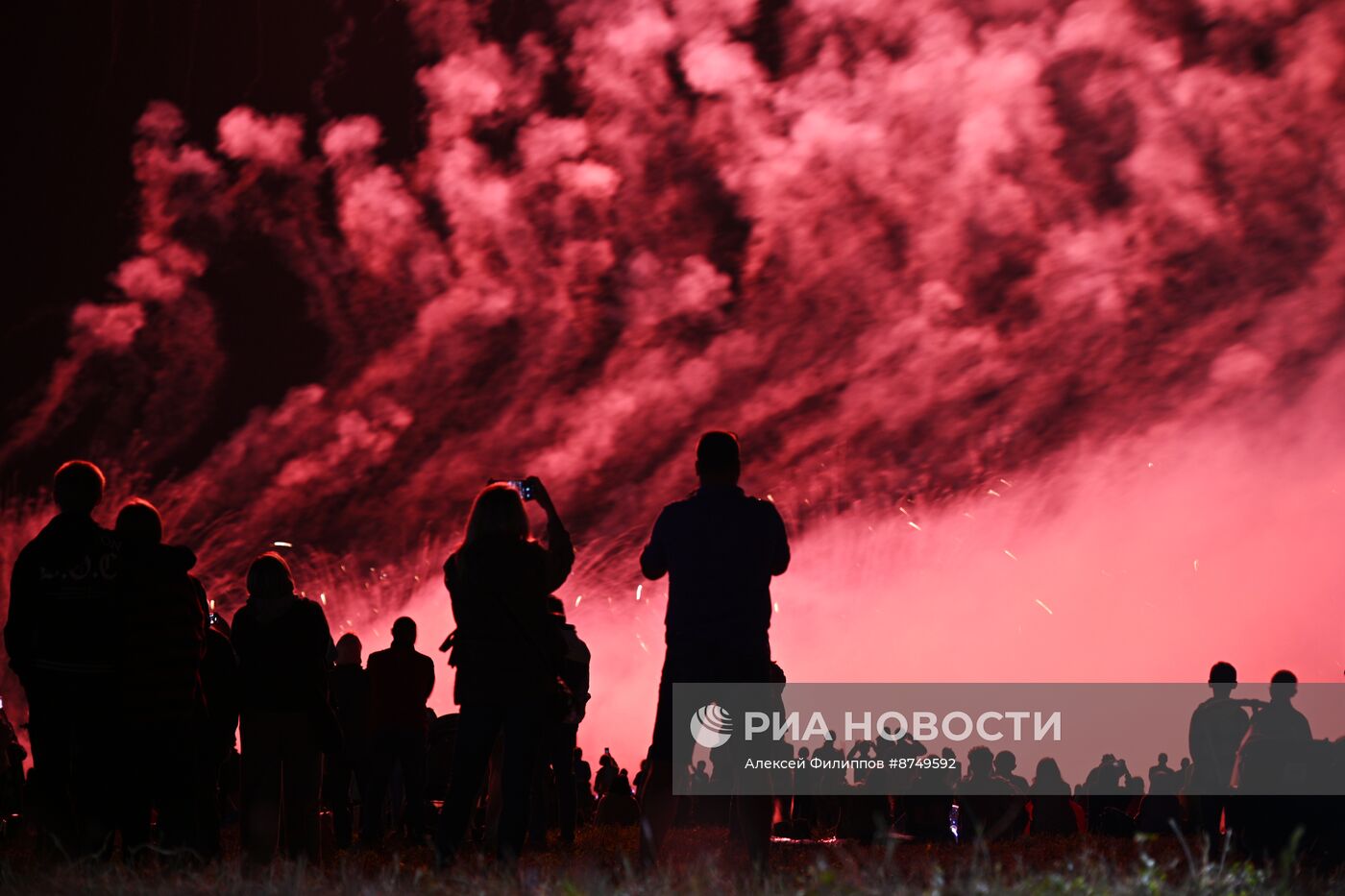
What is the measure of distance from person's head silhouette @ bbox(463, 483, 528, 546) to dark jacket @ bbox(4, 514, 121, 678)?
166 centimetres

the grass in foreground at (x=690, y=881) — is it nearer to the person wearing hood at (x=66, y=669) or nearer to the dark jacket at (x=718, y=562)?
the person wearing hood at (x=66, y=669)

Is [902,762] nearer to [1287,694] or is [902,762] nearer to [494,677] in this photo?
[1287,694]

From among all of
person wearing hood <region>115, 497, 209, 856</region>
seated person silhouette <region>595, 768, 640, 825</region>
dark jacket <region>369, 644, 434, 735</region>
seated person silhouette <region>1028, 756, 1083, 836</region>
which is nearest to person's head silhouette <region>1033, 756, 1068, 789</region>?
seated person silhouette <region>1028, 756, 1083, 836</region>

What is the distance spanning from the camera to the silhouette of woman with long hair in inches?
260

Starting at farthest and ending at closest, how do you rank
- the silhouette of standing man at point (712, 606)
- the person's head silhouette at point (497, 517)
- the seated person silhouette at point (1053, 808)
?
the seated person silhouette at point (1053, 808), the person's head silhouette at point (497, 517), the silhouette of standing man at point (712, 606)

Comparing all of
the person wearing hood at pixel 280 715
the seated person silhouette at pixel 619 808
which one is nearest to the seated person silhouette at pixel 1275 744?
the person wearing hood at pixel 280 715

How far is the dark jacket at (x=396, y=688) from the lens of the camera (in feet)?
35.0

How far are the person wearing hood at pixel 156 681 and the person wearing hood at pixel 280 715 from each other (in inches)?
14.6

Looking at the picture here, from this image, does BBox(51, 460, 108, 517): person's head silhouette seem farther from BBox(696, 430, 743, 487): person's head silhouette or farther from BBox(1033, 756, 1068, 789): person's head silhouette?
BBox(1033, 756, 1068, 789): person's head silhouette

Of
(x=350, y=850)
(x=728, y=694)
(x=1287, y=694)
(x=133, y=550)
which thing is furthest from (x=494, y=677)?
(x=1287, y=694)

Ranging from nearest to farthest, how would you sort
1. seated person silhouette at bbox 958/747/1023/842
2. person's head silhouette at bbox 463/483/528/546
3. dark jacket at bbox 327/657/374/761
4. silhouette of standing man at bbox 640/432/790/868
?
1. silhouette of standing man at bbox 640/432/790/868
2. person's head silhouette at bbox 463/483/528/546
3. dark jacket at bbox 327/657/374/761
4. seated person silhouette at bbox 958/747/1023/842

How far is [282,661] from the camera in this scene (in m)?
7.32

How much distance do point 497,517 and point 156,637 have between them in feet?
5.54

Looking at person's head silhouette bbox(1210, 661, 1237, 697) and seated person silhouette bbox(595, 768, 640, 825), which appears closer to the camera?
person's head silhouette bbox(1210, 661, 1237, 697)
